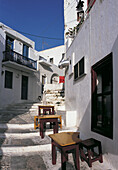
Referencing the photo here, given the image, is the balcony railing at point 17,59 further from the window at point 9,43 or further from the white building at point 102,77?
the white building at point 102,77

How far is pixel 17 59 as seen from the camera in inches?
451

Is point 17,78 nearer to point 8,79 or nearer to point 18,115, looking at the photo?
point 8,79

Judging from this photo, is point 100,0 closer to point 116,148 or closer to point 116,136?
point 116,136

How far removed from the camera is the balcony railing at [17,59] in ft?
34.6

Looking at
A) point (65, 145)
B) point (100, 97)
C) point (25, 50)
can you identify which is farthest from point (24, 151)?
point (25, 50)

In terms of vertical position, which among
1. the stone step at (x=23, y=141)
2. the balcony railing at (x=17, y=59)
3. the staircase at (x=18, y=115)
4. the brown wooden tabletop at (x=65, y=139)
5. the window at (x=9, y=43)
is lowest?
the stone step at (x=23, y=141)

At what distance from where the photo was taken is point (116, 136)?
101 inches

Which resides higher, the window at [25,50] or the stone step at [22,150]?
the window at [25,50]

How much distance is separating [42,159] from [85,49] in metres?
3.60

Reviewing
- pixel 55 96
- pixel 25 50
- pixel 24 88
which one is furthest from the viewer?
pixel 25 50

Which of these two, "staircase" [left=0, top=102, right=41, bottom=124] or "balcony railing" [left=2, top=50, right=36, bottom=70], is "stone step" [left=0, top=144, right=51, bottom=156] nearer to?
"staircase" [left=0, top=102, right=41, bottom=124]

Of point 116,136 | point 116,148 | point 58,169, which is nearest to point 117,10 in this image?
point 116,136

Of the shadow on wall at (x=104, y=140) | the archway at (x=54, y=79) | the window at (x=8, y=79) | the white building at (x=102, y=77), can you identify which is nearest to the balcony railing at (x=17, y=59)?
the window at (x=8, y=79)

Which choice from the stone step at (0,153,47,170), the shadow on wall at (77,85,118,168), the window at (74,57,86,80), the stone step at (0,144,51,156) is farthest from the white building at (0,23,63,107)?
the shadow on wall at (77,85,118,168)
